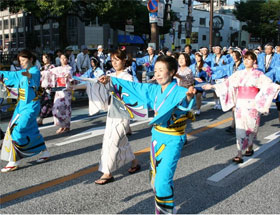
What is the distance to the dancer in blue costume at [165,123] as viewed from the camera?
2889 mm

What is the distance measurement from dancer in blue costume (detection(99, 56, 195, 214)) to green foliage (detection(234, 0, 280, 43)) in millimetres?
44436

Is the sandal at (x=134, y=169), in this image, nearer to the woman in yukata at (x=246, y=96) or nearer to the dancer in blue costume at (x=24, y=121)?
the dancer in blue costume at (x=24, y=121)

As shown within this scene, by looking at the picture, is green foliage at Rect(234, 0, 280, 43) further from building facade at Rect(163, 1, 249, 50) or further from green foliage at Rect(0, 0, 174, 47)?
green foliage at Rect(0, 0, 174, 47)

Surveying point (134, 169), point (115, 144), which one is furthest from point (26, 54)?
point (134, 169)

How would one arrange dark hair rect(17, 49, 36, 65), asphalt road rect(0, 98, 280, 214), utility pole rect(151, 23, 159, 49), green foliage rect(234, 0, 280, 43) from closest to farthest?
asphalt road rect(0, 98, 280, 214), dark hair rect(17, 49, 36, 65), utility pole rect(151, 23, 159, 49), green foliage rect(234, 0, 280, 43)

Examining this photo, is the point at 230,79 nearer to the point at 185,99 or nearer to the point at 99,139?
the point at 185,99

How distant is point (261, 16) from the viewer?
4441 centimetres

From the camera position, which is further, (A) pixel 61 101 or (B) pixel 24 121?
(A) pixel 61 101

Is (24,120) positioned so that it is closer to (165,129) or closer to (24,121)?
(24,121)

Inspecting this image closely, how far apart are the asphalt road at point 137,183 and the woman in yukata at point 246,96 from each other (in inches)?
19.8

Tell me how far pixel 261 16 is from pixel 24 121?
4607 centimetres

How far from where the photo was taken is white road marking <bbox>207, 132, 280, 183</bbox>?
4.30 metres

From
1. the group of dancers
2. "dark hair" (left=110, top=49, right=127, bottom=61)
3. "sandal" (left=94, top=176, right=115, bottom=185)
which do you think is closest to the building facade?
the group of dancers

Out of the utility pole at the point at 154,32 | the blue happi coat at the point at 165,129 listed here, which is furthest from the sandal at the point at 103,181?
the utility pole at the point at 154,32
